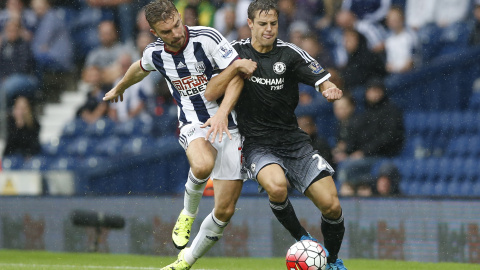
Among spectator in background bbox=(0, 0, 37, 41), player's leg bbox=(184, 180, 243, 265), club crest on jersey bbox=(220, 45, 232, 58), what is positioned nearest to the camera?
club crest on jersey bbox=(220, 45, 232, 58)

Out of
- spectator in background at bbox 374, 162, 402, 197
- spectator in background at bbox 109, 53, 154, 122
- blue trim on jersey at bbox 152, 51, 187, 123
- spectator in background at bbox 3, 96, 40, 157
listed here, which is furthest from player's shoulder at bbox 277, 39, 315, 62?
Result: spectator in background at bbox 3, 96, 40, 157

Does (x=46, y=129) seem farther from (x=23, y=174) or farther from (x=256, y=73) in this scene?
(x=256, y=73)

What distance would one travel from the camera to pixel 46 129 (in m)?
13.1

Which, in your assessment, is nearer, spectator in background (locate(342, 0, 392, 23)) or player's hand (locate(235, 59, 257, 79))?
player's hand (locate(235, 59, 257, 79))

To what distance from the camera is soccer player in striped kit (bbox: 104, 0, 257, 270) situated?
6418mm

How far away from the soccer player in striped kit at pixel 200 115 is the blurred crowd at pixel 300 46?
2.83 meters

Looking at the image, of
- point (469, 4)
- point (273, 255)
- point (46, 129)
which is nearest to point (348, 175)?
point (273, 255)

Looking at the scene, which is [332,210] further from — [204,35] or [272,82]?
[204,35]

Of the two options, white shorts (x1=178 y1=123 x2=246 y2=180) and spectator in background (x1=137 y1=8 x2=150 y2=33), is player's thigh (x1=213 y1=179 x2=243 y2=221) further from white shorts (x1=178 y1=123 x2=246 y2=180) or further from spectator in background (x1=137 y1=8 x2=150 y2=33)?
spectator in background (x1=137 y1=8 x2=150 y2=33)

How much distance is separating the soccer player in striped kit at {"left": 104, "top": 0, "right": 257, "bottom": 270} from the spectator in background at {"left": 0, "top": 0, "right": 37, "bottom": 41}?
6676mm

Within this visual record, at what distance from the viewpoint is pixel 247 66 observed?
6.36 meters

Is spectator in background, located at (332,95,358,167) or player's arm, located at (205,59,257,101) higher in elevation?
player's arm, located at (205,59,257,101)

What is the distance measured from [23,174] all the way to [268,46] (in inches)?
203

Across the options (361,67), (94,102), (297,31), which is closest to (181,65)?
(361,67)
